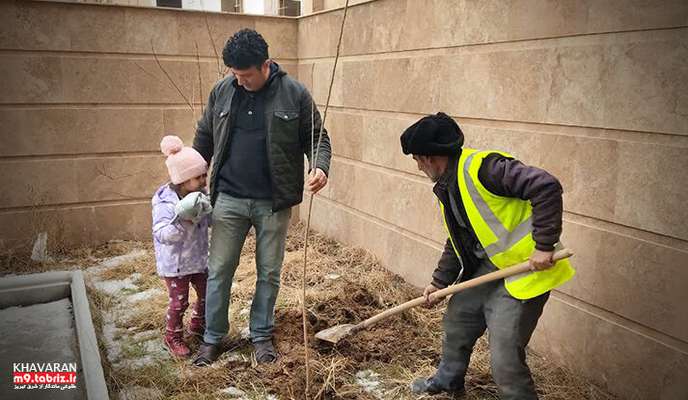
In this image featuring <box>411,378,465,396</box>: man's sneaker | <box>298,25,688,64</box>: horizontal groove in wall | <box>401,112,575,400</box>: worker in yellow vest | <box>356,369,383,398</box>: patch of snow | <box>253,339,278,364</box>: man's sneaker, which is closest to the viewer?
<box>401,112,575,400</box>: worker in yellow vest

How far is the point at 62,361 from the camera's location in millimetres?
3166

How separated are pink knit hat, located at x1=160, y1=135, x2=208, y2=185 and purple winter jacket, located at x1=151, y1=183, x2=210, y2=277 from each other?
0.14 metres

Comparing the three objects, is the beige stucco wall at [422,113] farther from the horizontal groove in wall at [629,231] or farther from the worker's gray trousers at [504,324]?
the worker's gray trousers at [504,324]

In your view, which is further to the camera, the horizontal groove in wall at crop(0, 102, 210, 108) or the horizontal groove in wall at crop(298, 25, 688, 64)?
the horizontal groove in wall at crop(0, 102, 210, 108)

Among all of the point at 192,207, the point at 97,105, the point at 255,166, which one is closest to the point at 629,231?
the point at 255,166

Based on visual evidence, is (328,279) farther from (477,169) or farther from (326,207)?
(477,169)

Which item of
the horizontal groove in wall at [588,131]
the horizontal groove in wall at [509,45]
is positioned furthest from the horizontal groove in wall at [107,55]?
the horizontal groove in wall at [588,131]

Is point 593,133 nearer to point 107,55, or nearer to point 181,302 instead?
point 181,302

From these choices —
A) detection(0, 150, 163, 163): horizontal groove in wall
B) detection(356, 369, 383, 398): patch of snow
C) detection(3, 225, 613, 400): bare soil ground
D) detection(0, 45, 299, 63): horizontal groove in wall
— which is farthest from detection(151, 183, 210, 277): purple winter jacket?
detection(0, 45, 299, 63): horizontal groove in wall

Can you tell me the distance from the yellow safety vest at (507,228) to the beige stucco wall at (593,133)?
720mm

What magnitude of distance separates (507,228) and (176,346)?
7.17ft

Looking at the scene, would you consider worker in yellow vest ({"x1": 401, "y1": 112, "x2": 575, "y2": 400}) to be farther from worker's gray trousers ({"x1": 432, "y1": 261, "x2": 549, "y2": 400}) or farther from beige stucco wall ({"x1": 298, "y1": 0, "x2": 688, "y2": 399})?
beige stucco wall ({"x1": 298, "y1": 0, "x2": 688, "y2": 399})

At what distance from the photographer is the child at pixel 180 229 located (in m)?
3.09

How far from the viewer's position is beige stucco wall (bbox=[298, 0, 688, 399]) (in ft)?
8.63
